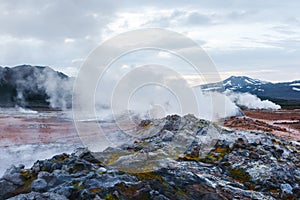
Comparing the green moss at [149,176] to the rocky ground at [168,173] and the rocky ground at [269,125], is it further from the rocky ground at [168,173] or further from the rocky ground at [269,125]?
the rocky ground at [269,125]

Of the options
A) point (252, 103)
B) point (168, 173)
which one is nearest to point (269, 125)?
point (168, 173)

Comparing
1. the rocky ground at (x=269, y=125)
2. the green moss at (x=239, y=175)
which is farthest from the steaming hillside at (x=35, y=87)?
the green moss at (x=239, y=175)

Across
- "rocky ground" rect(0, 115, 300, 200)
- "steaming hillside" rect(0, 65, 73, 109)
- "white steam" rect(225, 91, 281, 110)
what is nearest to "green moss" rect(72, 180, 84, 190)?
"rocky ground" rect(0, 115, 300, 200)

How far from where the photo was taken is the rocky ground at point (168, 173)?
7363mm

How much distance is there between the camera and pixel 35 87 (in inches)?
1998

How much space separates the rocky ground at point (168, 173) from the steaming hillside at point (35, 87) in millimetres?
36182

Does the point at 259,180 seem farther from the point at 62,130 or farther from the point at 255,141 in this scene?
the point at 62,130

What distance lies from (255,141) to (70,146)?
8796mm

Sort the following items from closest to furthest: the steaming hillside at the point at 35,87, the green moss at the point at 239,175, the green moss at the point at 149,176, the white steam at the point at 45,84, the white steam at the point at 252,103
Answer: the green moss at the point at 149,176, the green moss at the point at 239,175, the steaming hillside at the point at 35,87, the white steam at the point at 45,84, the white steam at the point at 252,103

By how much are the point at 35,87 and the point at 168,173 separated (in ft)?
150

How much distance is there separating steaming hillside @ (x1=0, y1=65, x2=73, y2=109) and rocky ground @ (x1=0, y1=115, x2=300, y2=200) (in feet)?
119

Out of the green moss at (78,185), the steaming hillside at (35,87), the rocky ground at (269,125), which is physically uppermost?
the steaming hillside at (35,87)

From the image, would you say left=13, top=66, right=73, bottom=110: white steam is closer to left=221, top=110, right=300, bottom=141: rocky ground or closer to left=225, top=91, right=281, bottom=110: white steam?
left=221, top=110, right=300, bottom=141: rocky ground

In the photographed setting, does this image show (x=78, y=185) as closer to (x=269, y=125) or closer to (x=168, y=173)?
(x=168, y=173)
